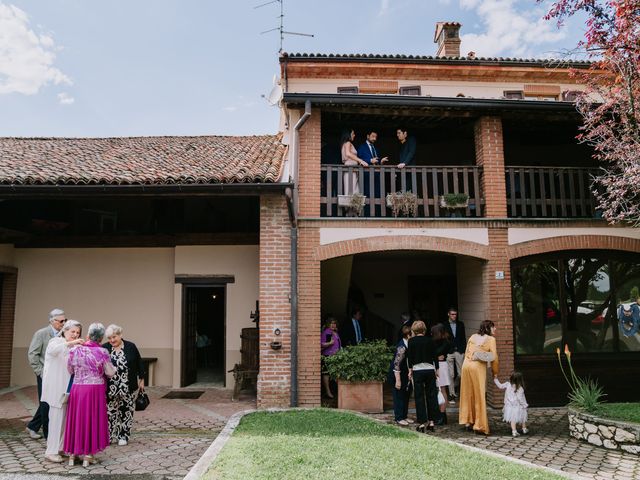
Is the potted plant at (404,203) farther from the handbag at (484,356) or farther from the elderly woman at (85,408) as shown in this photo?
the elderly woman at (85,408)

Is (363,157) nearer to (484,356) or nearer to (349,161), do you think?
(349,161)

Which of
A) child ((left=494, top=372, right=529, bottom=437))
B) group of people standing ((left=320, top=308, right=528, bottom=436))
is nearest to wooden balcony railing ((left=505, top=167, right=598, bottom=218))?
group of people standing ((left=320, top=308, right=528, bottom=436))

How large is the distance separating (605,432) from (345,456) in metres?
3.71

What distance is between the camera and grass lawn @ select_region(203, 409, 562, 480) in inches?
174

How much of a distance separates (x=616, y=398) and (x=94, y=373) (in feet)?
30.0

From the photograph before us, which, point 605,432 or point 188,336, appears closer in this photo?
point 605,432

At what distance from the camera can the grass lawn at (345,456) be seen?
14.5 ft

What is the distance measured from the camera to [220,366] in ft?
43.4

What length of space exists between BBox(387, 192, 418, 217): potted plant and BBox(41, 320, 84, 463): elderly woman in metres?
5.70

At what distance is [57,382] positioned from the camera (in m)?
5.25

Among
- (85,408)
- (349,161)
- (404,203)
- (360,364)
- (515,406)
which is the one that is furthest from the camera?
(349,161)

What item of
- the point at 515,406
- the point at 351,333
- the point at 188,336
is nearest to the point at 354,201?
the point at 351,333

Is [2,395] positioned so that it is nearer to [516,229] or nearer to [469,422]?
[469,422]

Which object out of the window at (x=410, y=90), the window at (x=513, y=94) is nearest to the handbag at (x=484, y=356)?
the window at (x=410, y=90)
